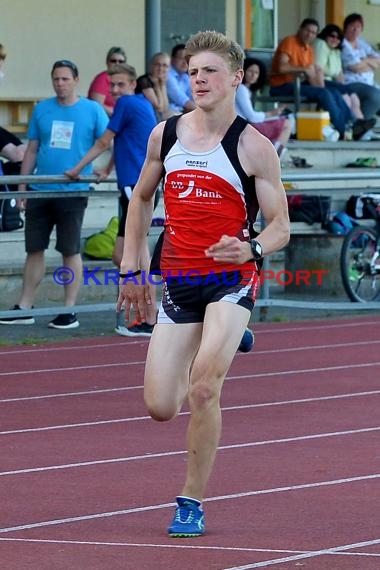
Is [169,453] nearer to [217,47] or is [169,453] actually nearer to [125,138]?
[217,47]

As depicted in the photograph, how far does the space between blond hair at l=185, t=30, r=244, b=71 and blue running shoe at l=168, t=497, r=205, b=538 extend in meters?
1.79

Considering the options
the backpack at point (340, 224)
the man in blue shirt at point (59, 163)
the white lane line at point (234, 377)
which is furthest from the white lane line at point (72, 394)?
the backpack at point (340, 224)

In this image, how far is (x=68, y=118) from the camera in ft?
43.0

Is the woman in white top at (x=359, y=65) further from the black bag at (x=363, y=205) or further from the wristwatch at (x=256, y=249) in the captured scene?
the wristwatch at (x=256, y=249)

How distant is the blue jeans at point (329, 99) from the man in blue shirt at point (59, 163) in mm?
7427

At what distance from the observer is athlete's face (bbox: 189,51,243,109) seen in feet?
20.7

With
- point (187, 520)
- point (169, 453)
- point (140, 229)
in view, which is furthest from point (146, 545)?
point (169, 453)

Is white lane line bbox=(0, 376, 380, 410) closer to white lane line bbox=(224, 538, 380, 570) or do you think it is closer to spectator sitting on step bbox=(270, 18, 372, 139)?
white lane line bbox=(224, 538, 380, 570)

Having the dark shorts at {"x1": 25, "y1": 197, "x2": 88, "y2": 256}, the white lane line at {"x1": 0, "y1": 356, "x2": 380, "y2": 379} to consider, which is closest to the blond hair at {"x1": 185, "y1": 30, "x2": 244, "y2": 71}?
the white lane line at {"x1": 0, "y1": 356, "x2": 380, "y2": 379}

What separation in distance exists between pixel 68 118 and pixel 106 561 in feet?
25.5

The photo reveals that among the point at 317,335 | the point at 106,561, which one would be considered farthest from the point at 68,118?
the point at 106,561

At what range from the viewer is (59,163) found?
43.3 feet

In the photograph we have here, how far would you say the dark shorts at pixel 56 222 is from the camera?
13211 mm

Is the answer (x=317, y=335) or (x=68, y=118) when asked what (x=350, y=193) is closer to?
(x=317, y=335)
